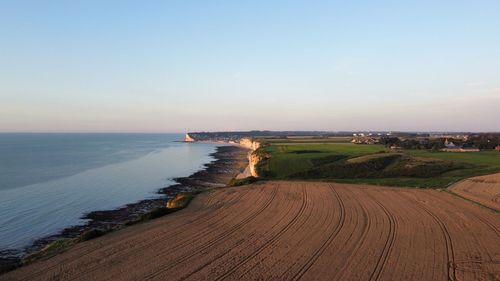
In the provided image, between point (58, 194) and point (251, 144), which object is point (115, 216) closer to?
point (58, 194)

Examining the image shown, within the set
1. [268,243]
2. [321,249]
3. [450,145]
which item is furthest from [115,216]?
[450,145]

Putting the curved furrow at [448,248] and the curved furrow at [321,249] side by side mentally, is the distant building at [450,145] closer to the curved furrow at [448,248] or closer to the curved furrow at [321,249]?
the curved furrow at [448,248]

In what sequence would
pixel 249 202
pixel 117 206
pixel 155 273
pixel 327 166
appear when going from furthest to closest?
pixel 327 166, pixel 117 206, pixel 249 202, pixel 155 273

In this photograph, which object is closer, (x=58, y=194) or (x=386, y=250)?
(x=386, y=250)

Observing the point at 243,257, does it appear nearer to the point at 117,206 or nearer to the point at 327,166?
the point at 117,206

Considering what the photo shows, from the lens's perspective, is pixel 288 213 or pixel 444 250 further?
pixel 288 213

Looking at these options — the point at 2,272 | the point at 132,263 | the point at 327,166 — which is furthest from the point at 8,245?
the point at 327,166

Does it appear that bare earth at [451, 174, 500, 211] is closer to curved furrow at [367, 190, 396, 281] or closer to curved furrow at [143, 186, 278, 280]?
curved furrow at [367, 190, 396, 281]
